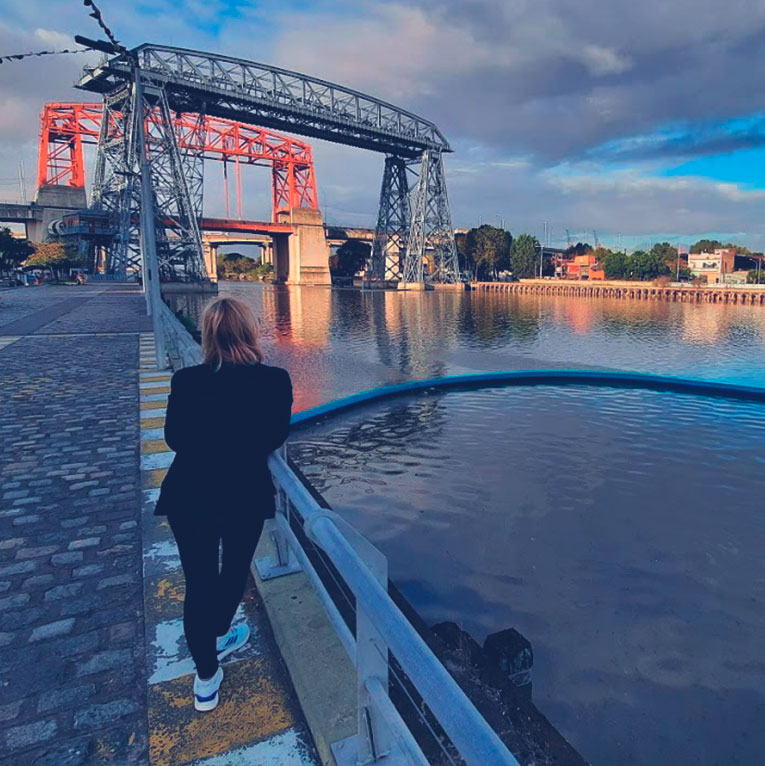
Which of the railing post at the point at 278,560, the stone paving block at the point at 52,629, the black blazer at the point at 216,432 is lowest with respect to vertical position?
the stone paving block at the point at 52,629

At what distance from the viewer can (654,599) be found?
17.3 feet

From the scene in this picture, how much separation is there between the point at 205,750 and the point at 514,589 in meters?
3.79

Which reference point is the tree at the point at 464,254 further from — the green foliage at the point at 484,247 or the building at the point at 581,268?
the building at the point at 581,268

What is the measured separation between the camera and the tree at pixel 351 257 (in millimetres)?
107625

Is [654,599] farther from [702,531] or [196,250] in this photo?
[196,250]

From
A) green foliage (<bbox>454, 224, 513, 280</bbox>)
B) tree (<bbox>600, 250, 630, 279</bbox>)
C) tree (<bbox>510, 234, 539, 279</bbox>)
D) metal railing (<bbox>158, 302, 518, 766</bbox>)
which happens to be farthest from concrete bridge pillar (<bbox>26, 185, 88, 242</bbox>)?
tree (<bbox>600, 250, 630, 279</bbox>)

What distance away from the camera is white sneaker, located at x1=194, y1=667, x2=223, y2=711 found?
2.50 metres

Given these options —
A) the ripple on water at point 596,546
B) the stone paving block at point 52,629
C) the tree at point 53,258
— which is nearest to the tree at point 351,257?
the tree at point 53,258

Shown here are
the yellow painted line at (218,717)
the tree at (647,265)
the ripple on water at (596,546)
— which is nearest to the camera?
the yellow painted line at (218,717)

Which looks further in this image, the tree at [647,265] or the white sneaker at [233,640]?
the tree at [647,265]

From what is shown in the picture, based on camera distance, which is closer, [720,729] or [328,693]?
[328,693]

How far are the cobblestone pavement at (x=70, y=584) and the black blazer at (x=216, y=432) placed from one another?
102 centimetres

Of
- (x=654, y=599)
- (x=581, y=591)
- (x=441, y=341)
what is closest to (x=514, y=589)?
(x=581, y=591)

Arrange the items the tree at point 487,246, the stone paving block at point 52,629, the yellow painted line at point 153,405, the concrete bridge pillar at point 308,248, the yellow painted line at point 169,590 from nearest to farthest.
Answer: the stone paving block at point 52,629
the yellow painted line at point 169,590
the yellow painted line at point 153,405
the concrete bridge pillar at point 308,248
the tree at point 487,246
